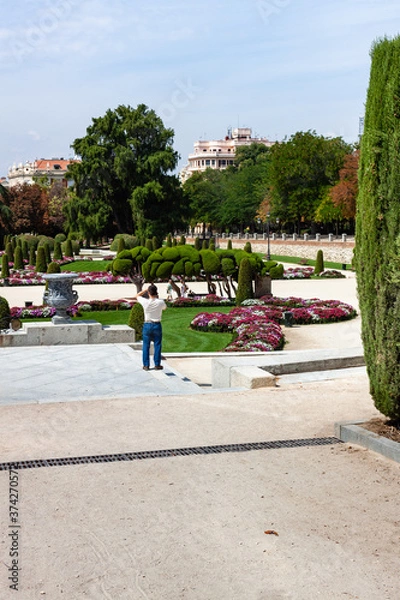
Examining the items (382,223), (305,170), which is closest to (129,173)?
(305,170)

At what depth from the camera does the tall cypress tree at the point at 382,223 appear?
6656 mm

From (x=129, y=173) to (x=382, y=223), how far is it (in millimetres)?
55030

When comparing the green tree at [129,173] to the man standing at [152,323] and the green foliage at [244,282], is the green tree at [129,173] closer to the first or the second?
the green foliage at [244,282]

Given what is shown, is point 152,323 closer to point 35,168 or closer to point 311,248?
point 311,248

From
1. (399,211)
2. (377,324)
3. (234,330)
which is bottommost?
(234,330)

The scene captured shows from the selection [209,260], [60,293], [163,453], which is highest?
[209,260]

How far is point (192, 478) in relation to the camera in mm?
5910

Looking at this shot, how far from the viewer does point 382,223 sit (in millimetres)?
6836

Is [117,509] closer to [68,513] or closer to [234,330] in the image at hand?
[68,513]

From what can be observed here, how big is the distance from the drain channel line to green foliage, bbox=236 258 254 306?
58.6ft

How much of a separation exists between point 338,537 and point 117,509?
1590 mm

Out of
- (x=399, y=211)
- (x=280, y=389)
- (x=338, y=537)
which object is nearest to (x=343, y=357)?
(x=280, y=389)

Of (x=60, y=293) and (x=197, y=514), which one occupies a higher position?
(x=60, y=293)

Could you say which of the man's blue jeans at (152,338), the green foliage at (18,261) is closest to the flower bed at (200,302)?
the man's blue jeans at (152,338)
